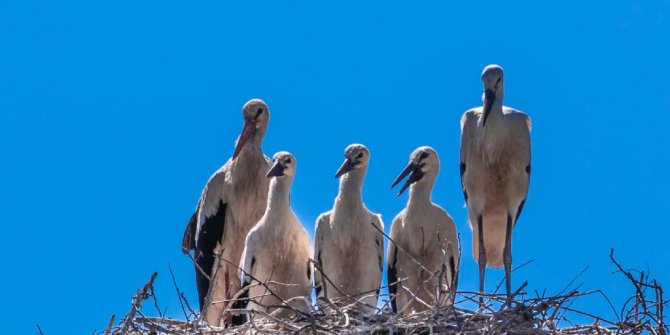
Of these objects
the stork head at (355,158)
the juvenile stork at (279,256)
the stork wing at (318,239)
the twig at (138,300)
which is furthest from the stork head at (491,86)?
Answer: the twig at (138,300)

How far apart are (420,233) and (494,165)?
0.57 meters

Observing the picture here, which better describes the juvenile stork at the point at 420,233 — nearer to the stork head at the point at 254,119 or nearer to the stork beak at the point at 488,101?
the stork beak at the point at 488,101

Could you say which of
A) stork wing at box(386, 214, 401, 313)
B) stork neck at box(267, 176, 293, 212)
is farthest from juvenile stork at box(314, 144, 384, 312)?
stork wing at box(386, 214, 401, 313)

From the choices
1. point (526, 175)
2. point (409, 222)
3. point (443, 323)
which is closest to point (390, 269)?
point (409, 222)

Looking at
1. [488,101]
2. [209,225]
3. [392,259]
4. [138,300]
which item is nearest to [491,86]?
[488,101]

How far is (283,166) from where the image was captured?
29.7 ft

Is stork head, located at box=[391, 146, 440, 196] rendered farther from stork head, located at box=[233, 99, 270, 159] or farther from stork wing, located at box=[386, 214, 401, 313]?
stork head, located at box=[233, 99, 270, 159]

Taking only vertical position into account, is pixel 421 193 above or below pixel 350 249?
above

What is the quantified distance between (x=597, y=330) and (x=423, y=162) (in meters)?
2.24

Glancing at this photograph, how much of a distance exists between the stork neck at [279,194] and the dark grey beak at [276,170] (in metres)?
0.02

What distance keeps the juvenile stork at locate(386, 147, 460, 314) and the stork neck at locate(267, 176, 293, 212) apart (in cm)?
64

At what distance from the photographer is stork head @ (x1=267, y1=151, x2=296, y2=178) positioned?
902 cm

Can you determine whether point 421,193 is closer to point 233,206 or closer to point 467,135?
point 467,135

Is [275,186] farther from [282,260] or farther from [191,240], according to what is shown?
[191,240]
